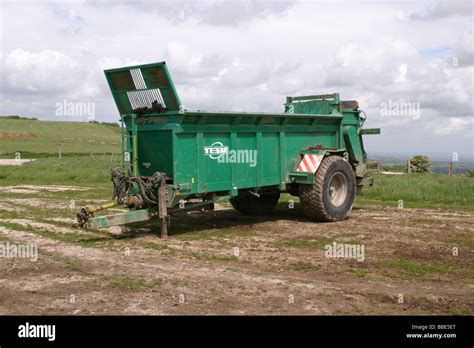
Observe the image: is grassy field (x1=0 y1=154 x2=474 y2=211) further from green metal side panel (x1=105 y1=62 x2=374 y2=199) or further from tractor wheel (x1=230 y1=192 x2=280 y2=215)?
green metal side panel (x1=105 y1=62 x2=374 y2=199)

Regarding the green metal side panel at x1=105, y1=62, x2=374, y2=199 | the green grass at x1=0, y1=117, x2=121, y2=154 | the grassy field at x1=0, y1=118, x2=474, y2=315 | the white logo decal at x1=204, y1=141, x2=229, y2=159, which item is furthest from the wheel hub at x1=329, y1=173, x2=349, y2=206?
the green grass at x1=0, y1=117, x2=121, y2=154

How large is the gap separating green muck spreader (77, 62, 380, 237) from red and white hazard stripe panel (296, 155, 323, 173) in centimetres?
2

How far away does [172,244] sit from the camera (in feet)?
30.3

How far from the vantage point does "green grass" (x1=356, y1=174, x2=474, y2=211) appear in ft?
47.0

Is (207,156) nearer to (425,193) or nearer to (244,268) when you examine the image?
(244,268)

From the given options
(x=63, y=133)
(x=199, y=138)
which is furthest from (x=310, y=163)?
(x=63, y=133)

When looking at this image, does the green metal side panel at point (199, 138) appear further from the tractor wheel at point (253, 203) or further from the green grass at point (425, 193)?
the green grass at point (425, 193)

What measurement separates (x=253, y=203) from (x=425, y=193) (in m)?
5.50

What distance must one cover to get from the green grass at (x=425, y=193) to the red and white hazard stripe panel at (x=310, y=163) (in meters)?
3.81

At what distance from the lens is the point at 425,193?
15172 millimetres

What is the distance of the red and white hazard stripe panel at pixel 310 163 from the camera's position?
1116cm

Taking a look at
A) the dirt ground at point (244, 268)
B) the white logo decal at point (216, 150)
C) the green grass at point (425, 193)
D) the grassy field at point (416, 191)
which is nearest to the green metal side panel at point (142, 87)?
the white logo decal at point (216, 150)
